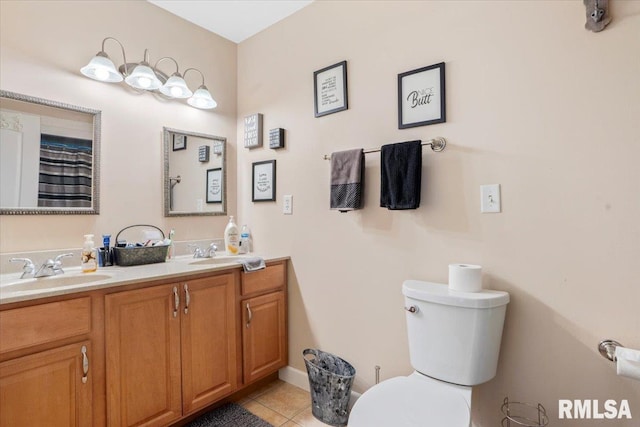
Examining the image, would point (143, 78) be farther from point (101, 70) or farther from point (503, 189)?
point (503, 189)

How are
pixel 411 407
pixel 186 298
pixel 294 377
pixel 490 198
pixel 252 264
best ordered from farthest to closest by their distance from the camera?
pixel 294 377
pixel 252 264
pixel 186 298
pixel 490 198
pixel 411 407

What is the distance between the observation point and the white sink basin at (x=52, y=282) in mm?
1367

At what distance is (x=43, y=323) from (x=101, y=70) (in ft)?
4.26

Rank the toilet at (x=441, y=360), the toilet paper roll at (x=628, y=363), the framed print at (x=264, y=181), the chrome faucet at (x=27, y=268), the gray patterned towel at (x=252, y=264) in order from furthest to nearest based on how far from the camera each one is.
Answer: the framed print at (x=264, y=181), the gray patterned towel at (x=252, y=264), the chrome faucet at (x=27, y=268), the toilet at (x=441, y=360), the toilet paper roll at (x=628, y=363)

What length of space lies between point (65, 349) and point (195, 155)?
4.69ft

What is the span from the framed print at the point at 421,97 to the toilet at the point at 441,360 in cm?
82

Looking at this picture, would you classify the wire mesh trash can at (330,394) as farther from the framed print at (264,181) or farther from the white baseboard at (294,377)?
the framed print at (264,181)

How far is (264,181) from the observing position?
7.58 ft

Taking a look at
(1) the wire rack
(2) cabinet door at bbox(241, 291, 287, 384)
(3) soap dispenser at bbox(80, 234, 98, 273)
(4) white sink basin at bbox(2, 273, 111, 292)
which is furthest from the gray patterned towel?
(1) the wire rack

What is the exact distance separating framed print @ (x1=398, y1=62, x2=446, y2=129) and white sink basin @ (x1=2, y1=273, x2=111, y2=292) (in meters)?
1.64

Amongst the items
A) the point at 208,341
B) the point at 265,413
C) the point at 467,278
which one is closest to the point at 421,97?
the point at 467,278

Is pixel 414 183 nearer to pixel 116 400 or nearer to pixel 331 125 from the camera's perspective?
pixel 331 125

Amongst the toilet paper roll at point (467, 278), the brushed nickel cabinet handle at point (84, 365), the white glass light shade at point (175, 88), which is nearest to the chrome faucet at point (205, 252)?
the brushed nickel cabinet handle at point (84, 365)

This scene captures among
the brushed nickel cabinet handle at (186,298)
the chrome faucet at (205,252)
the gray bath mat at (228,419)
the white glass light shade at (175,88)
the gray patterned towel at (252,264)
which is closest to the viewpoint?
the brushed nickel cabinet handle at (186,298)
